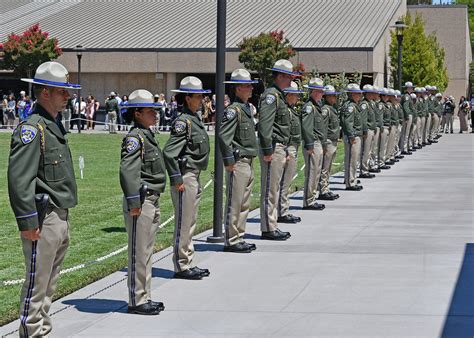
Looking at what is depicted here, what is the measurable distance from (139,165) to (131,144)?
19cm

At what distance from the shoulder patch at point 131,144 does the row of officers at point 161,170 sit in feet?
0.04

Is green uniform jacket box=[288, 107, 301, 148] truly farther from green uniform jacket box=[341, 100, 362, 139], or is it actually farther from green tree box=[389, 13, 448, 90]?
green tree box=[389, 13, 448, 90]

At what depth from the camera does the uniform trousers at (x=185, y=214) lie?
10617 mm

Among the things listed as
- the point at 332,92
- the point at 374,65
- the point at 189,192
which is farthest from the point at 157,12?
the point at 189,192

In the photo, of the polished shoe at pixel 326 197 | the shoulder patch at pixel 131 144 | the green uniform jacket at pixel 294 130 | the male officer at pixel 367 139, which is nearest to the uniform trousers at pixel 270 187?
the green uniform jacket at pixel 294 130

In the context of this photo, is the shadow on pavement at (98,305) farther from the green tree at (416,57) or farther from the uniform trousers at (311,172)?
the green tree at (416,57)

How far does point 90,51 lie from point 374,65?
1654cm

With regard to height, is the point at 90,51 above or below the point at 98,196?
above

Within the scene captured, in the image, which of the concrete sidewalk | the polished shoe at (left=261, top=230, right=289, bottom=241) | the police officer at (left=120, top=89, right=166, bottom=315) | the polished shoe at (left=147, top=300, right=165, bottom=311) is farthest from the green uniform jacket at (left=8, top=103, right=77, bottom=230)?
the polished shoe at (left=261, top=230, right=289, bottom=241)

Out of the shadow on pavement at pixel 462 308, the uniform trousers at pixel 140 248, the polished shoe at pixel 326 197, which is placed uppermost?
the uniform trousers at pixel 140 248

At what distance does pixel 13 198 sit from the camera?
23.2 feet

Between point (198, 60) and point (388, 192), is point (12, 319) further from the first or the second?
point (198, 60)

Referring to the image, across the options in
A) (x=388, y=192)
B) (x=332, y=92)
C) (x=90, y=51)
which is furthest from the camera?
(x=90, y=51)

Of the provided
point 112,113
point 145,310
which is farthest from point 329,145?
point 112,113
